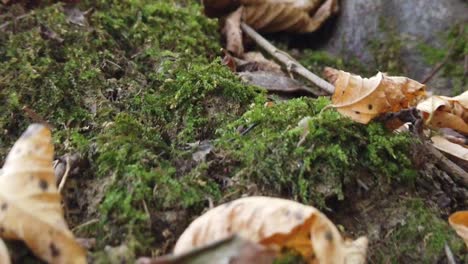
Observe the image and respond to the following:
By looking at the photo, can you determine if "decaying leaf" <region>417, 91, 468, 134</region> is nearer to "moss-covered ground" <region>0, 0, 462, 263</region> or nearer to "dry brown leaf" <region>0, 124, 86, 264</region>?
"moss-covered ground" <region>0, 0, 462, 263</region>

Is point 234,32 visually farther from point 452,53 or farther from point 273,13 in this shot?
point 452,53

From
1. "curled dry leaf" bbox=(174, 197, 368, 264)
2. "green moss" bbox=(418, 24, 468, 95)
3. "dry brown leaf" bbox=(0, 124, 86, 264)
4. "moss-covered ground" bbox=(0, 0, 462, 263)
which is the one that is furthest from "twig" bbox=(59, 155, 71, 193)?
"green moss" bbox=(418, 24, 468, 95)

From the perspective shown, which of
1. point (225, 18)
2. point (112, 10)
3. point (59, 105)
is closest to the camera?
point (59, 105)

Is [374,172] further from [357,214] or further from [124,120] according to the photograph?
[124,120]

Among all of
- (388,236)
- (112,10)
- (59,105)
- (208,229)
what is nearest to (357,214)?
(388,236)

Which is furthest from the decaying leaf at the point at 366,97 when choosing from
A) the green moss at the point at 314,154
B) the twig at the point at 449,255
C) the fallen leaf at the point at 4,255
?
the fallen leaf at the point at 4,255

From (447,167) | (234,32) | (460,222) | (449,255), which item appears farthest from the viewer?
(234,32)

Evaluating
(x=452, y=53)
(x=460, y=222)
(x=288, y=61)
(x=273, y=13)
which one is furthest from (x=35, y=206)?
(x=452, y=53)
